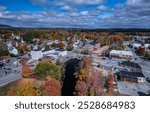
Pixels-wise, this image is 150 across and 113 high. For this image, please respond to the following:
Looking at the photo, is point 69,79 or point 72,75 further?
point 72,75

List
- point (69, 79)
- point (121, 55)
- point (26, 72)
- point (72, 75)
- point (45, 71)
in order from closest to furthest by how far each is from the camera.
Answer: point (26, 72) → point (45, 71) → point (69, 79) → point (72, 75) → point (121, 55)

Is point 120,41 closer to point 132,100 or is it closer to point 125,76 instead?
point 125,76

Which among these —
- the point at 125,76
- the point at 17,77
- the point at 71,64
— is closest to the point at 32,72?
the point at 17,77

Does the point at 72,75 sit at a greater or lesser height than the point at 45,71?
lesser

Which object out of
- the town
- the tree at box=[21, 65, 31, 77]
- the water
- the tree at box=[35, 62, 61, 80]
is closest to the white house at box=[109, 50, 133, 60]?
the town

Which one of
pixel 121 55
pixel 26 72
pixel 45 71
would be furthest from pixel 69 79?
pixel 121 55

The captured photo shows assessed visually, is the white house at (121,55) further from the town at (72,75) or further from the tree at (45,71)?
the tree at (45,71)

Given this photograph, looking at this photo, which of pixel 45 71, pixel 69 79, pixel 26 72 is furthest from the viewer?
pixel 69 79

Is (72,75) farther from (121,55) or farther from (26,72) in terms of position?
(121,55)

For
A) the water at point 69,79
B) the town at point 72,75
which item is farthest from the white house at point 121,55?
the water at point 69,79
